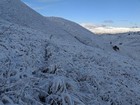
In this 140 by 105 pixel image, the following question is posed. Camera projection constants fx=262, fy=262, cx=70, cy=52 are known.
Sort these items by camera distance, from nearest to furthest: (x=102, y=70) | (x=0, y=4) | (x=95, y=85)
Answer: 1. (x=95, y=85)
2. (x=102, y=70)
3. (x=0, y=4)

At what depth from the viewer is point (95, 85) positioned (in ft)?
36.5

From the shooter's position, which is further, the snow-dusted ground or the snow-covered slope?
the snow-covered slope

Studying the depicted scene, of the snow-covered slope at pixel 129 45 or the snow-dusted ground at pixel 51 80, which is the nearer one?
the snow-dusted ground at pixel 51 80

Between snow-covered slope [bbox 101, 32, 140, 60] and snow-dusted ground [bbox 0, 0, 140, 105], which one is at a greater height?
snow-dusted ground [bbox 0, 0, 140, 105]

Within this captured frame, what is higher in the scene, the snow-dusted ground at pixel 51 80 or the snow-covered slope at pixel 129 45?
the snow-dusted ground at pixel 51 80

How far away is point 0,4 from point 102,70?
68.9ft

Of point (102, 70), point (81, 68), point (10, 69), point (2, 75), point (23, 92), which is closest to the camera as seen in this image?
point (23, 92)

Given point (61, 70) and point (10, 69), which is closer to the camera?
point (10, 69)

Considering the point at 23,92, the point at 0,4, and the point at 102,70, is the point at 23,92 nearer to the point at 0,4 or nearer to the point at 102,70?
the point at 102,70

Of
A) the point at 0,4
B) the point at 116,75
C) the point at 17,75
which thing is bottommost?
the point at 116,75

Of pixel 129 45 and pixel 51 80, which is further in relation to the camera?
pixel 129 45

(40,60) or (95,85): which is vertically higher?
(40,60)

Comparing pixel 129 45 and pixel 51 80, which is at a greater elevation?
pixel 51 80

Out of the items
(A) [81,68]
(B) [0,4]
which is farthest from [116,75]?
(B) [0,4]
